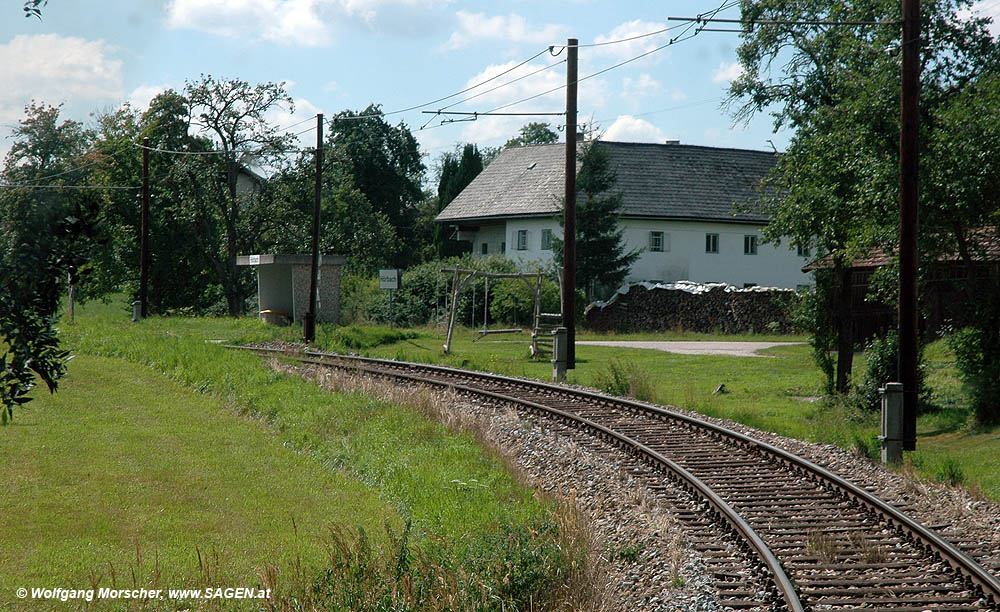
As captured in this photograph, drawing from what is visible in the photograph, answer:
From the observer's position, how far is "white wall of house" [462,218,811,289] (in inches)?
1953

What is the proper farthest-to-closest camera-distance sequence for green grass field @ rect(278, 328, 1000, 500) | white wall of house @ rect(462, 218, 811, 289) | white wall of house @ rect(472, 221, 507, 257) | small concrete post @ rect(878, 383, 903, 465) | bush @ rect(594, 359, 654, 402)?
white wall of house @ rect(472, 221, 507, 257) → white wall of house @ rect(462, 218, 811, 289) → bush @ rect(594, 359, 654, 402) → green grass field @ rect(278, 328, 1000, 500) → small concrete post @ rect(878, 383, 903, 465)

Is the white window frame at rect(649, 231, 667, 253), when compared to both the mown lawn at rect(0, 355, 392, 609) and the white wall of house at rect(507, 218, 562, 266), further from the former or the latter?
the mown lawn at rect(0, 355, 392, 609)

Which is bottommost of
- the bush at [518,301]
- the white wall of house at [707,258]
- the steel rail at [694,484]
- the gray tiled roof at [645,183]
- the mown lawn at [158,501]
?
the mown lawn at [158,501]

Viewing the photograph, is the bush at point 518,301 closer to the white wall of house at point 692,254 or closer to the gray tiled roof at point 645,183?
the white wall of house at point 692,254

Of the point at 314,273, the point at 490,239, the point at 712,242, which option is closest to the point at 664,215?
the point at 712,242

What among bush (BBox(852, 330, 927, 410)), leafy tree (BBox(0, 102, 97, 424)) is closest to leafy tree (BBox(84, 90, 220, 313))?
bush (BBox(852, 330, 927, 410))

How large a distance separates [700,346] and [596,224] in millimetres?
10663

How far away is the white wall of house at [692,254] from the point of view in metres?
49.6

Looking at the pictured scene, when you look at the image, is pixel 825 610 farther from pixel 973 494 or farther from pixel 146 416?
pixel 146 416

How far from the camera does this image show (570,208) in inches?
956

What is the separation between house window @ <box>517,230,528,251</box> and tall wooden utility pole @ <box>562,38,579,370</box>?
2770cm

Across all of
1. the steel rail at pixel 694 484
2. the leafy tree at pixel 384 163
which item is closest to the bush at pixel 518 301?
the steel rail at pixel 694 484

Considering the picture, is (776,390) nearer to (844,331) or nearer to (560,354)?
(844,331)

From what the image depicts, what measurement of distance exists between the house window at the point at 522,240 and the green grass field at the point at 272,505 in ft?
108
